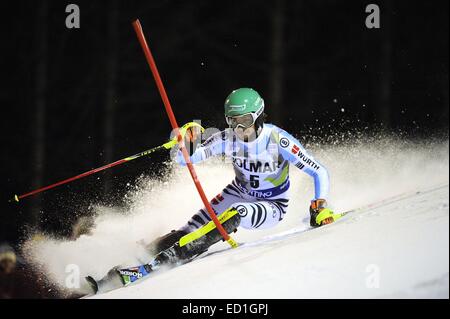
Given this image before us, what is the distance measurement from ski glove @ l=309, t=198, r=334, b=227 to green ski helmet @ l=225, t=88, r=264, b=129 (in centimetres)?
72

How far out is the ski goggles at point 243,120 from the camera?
3.65m

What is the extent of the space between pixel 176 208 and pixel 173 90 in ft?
14.5

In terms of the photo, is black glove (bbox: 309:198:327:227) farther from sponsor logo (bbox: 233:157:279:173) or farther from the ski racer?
sponsor logo (bbox: 233:157:279:173)

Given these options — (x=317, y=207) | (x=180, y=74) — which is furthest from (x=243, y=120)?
(x=180, y=74)

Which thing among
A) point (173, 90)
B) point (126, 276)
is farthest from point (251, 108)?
point (173, 90)

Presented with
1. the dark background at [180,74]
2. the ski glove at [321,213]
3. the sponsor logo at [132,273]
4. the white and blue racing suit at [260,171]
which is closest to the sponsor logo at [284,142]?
the white and blue racing suit at [260,171]

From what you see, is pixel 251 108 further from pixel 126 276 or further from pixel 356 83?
pixel 356 83

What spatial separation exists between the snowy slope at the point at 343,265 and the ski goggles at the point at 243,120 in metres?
0.85

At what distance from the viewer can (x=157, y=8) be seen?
930 cm

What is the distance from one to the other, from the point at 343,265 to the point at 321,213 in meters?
0.80

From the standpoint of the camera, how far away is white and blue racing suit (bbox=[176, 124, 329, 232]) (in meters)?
3.76

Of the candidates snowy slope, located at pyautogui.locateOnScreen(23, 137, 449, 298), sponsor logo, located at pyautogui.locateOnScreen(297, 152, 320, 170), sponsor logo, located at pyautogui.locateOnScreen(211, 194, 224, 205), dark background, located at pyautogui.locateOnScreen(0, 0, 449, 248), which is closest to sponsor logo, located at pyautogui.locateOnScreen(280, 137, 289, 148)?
sponsor logo, located at pyautogui.locateOnScreen(297, 152, 320, 170)

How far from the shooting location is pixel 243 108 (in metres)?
3.60

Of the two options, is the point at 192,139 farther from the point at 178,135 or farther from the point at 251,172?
the point at 251,172
